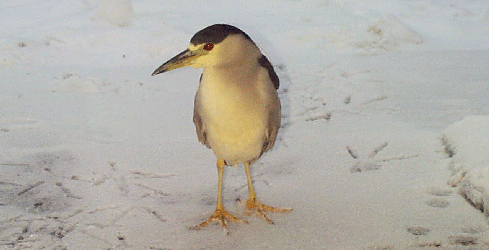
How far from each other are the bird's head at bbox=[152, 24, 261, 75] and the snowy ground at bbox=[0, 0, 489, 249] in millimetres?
837

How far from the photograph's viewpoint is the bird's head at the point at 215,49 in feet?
8.64

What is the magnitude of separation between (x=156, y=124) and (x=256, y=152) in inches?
57.6

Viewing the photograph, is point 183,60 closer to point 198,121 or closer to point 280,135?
point 198,121

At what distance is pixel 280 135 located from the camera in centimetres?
400

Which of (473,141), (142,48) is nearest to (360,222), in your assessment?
(473,141)

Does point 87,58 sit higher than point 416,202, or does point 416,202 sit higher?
point 416,202

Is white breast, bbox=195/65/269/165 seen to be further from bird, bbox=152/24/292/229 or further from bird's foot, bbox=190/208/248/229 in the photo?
bird's foot, bbox=190/208/248/229

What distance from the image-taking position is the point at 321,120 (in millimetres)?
4230

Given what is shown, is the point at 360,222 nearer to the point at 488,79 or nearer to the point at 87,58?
the point at 488,79

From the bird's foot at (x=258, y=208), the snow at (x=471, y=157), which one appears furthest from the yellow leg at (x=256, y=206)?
the snow at (x=471, y=157)

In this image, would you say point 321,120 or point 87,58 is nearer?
point 321,120

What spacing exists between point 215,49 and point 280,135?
1.47 meters

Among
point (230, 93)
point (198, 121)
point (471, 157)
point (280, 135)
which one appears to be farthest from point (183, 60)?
point (471, 157)

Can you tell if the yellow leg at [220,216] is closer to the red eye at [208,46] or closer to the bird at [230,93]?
the bird at [230,93]
